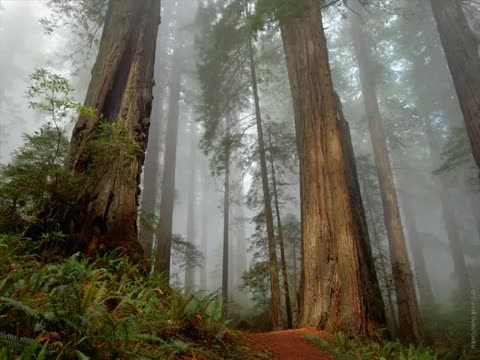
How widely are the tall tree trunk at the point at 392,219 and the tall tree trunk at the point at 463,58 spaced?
6.21 ft

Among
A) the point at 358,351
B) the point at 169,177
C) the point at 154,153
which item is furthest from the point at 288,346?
the point at 154,153

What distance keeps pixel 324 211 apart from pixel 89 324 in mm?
3938

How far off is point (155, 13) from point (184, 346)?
6.59m

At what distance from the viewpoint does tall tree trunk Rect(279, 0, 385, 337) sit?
4.58 m

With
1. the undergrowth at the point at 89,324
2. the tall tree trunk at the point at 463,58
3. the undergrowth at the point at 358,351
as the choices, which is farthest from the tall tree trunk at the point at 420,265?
the undergrowth at the point at 89,324

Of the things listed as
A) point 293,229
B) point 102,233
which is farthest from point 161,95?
point 102,233

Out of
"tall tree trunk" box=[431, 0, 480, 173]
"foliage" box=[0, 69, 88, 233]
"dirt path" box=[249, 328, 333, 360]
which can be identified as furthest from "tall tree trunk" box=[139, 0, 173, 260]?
"tall tree trunk" box=[431, 0, 480, 173]

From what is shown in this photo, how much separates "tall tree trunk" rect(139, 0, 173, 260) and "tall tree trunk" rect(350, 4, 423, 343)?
689 cm

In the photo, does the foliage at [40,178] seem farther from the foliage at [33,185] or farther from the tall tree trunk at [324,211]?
the tall tree trunk at [324,211]

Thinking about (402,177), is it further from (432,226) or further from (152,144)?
(152,144)

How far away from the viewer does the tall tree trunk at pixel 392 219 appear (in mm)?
8184

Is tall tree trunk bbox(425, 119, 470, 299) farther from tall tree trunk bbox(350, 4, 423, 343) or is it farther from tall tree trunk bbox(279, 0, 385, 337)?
tall tree trunk bbox(279, 0, 385, 337)

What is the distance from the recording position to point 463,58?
662 cm

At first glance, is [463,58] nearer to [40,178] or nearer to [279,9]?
[279,9]
